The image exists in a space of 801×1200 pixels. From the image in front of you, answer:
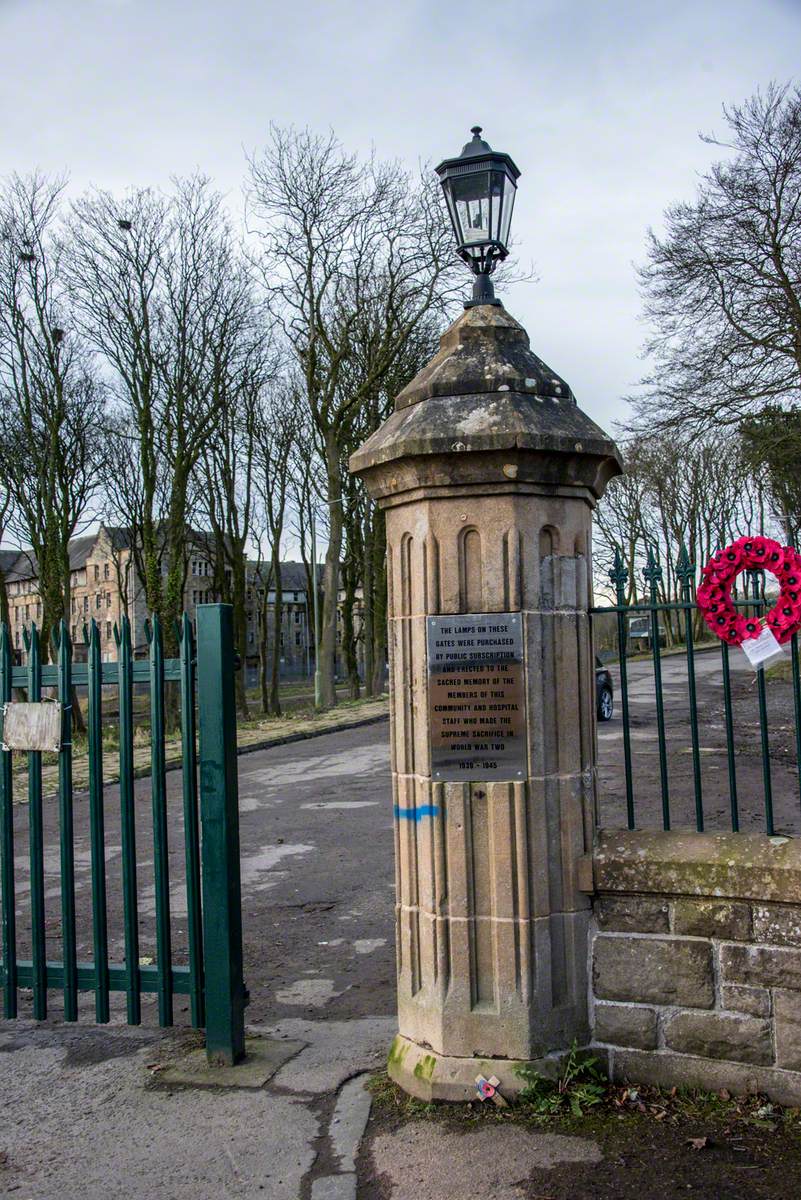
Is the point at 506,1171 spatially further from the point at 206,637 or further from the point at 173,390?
the point at 173,390

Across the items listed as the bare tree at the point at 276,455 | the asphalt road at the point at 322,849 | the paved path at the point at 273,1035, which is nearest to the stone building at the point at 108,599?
the bare tree at the point at 276,455

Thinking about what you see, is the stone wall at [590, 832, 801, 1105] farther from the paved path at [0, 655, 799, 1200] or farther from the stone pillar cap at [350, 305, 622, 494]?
the stone pillar cap at [350, 305, 622, 494]

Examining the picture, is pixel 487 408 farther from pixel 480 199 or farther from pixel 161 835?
pixel 161 835

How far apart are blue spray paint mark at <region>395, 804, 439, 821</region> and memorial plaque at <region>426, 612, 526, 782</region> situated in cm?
13

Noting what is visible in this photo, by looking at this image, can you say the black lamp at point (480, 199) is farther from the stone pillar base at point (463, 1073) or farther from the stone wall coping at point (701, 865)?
the stone pillar base at point (463, 1073)

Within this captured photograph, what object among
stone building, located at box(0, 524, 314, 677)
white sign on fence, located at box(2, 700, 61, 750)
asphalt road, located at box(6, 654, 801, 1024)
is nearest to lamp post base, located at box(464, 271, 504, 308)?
white sign on fence, located at box(2, 700, 61, 750)

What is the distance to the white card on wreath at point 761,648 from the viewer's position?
151 inches

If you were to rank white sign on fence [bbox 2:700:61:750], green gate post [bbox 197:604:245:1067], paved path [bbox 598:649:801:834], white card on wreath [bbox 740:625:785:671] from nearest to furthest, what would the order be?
1. white card on wreath [bbox 740:625:785:671]
2. green gate post [bbox 197:604:245:1067]
3. white sign on fence [bbox 2:700:61:750]
4. paved path [bbox 598:649:801:834]

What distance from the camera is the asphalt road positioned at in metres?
5.88

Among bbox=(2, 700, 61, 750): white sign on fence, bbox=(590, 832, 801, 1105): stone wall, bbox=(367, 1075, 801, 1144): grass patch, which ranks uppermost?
bbox=(2, 700, 61, 750): white sign on fence

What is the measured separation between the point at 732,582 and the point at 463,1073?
7.04ft

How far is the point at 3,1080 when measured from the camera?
14.1 feet

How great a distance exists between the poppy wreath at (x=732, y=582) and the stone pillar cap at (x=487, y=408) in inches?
24.1

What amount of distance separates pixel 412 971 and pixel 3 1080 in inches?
71.5
